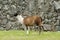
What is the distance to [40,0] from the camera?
4497 cm

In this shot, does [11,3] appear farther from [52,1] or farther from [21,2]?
[52,1]

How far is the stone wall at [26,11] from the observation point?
144ft

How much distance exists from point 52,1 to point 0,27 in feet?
30.6

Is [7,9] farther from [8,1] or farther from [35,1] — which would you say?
[35,1]

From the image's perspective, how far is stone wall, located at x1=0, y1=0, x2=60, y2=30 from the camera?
4381 cm

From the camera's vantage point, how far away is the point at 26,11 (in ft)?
148

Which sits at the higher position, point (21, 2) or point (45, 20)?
point (21, 2)

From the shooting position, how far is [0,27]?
42.8m

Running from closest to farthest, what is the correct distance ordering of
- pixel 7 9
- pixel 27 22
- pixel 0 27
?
pixel 27 22
pixel 0 27
pixel 7 9

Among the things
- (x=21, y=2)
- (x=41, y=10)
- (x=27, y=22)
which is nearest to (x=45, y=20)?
(x=41, y=10)

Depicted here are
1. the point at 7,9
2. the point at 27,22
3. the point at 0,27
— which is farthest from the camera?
the point at 7,9

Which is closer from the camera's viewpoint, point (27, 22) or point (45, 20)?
point (27, 22)

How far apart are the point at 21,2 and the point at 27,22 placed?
71.1ft

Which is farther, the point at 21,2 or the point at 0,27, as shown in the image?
the point at 21,2
